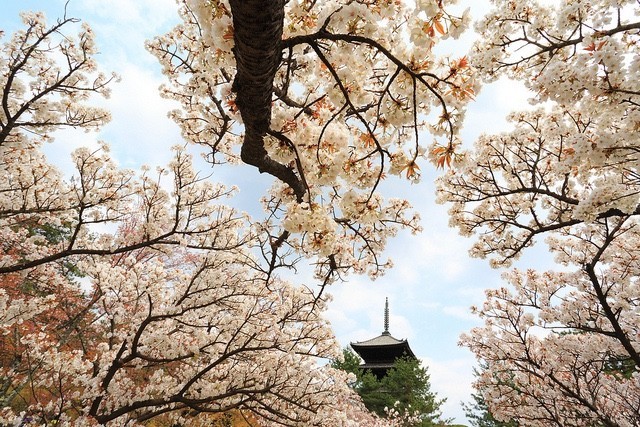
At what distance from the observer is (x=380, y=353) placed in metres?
25.9

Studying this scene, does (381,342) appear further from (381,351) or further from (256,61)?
(256,61)

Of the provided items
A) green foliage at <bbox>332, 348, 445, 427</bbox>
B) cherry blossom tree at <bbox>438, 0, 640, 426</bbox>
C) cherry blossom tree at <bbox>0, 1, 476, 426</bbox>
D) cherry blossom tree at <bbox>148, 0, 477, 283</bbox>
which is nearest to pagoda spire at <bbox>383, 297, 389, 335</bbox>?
green foliage at <bbox>332, 348, 445, 427</bbox>

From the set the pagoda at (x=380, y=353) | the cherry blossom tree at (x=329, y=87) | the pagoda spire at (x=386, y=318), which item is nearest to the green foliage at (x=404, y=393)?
the pagoda at (x=380, y=353)

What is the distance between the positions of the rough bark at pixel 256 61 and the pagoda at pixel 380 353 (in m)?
25.6

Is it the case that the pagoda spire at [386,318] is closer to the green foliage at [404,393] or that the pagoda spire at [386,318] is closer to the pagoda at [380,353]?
the pagoda at [380,353]

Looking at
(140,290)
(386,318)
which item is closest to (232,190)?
(140,290)

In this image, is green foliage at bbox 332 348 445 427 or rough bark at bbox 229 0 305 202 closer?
rough bark at bbox 229 0 305 202

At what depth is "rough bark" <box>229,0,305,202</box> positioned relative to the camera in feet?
4.36

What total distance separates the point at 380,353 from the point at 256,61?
1076 inches

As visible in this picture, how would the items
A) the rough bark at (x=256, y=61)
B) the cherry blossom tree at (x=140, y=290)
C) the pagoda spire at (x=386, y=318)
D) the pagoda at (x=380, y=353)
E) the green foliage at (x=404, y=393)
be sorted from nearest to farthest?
the rough bark at (x=256, y=61)
the cherry blossom tree at (x=140, y=290)
the green foliage at (x=404, y=393)
the pagoda at (x=380, y=353)
the pagoda spire at (x=386, y=318)

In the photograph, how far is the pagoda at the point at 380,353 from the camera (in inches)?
993

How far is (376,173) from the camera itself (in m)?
2.41

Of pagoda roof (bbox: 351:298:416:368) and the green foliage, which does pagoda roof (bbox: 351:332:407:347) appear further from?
the green foliage

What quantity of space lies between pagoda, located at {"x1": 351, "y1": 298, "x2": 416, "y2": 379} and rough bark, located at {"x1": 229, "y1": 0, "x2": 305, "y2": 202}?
2564 cm
